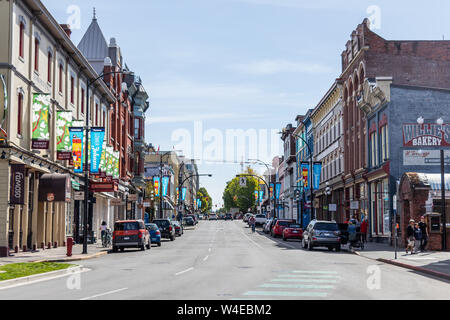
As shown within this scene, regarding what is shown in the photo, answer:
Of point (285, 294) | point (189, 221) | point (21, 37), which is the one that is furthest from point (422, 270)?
point (189, 221)

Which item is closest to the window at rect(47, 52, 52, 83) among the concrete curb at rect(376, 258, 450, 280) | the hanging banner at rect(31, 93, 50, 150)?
the hanging banner at rect(31, 93, 50, 150)

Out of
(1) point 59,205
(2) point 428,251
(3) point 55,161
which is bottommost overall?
(2) point 428,251

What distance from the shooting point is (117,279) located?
713 inches

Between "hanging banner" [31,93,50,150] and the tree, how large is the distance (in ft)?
427

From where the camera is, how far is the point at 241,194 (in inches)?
6590

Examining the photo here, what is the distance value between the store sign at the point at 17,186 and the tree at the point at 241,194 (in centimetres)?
13325

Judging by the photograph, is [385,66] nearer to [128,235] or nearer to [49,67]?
[128,235]

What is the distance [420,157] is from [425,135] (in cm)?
144

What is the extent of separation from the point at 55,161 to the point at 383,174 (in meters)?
21.0

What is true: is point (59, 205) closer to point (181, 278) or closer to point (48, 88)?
point (48, 88)

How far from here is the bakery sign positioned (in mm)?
40688

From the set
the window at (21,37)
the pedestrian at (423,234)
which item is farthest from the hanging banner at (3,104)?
the pedestrian at (423,234)
